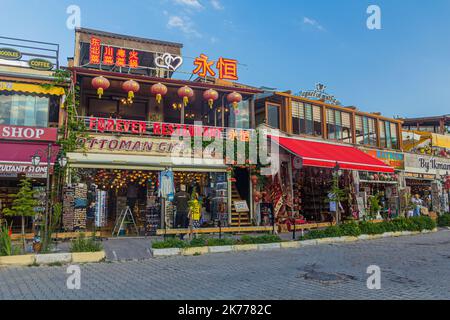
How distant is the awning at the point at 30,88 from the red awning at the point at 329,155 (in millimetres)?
9972

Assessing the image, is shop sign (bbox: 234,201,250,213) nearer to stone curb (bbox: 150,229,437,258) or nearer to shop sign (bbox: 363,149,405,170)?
stone curb (bbox: 150,229,437,258)

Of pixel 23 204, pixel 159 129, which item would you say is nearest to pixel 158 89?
pixel 159 129

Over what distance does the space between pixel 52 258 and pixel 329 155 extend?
13610mm

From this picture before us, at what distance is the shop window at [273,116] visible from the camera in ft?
66.9

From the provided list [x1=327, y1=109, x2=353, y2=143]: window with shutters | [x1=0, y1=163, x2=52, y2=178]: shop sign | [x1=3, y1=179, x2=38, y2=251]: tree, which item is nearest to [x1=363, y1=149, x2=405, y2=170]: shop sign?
[x1=327, y1=109, x2=353, y2=143]: window with shutters

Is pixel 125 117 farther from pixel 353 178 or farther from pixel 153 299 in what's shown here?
pixel 153 299

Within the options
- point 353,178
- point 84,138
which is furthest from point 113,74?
point 353,178

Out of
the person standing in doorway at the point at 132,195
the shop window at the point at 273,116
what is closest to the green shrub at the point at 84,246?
the person standing in doorway at the point at 132,195

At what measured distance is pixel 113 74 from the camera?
16500 mm

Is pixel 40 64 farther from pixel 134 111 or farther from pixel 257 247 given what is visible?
pixel 257 247

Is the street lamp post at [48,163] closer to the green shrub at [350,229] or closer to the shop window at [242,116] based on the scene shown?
the shop window at [242,116]

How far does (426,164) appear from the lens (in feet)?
90.6

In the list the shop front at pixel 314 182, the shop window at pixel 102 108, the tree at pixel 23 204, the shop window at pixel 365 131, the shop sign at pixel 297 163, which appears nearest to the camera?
the tree at pixel 23 204
